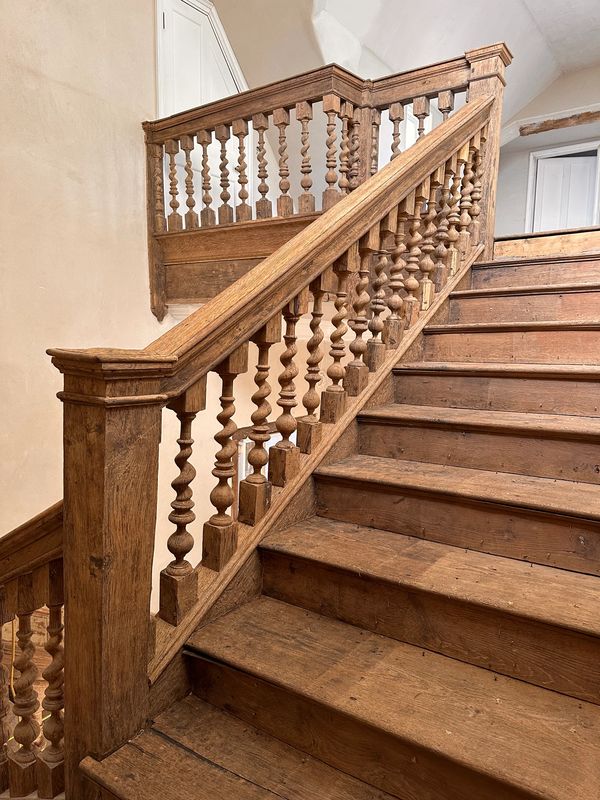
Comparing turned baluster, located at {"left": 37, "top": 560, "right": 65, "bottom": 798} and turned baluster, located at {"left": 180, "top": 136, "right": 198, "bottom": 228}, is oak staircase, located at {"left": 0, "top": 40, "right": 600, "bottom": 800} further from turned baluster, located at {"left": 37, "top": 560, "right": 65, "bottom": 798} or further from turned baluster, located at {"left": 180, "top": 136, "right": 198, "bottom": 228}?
turned baluster, located at {"left": 180, "top": 136, "right": 198, "bottom": 228}

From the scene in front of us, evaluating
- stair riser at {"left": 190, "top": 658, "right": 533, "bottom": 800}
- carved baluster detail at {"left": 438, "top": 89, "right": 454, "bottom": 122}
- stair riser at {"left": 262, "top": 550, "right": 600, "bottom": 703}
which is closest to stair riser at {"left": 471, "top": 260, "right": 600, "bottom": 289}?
carved baluster detail at {"left": 438, "top": 89, "right": 454, "bottom": 122}

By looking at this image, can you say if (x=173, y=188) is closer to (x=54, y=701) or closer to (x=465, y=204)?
(x=465, y=204)

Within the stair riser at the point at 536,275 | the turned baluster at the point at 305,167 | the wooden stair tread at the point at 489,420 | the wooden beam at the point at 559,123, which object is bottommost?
the wooden stair tread at the point at 489,420

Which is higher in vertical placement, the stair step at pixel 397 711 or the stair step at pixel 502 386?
the stair step at pixel 502 386

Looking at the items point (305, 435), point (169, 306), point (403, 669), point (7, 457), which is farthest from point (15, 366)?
point (403, 669)

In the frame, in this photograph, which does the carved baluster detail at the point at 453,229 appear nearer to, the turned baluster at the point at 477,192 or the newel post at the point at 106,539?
the turned baluster at the point at 477,192

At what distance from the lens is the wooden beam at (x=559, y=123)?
245 inches

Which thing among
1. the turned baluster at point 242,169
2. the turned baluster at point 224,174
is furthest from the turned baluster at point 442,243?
the turned baluster at point 224,174

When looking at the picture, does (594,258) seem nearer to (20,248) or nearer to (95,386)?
(95,386)

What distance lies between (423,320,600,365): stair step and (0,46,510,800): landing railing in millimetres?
306

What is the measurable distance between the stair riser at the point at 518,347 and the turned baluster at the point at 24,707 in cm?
166

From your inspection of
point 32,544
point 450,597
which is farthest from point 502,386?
point 32,544

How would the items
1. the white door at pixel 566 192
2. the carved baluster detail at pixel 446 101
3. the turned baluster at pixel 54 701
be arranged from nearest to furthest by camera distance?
the turned baluster at pixel 54 701 → the carved baluster detail at pixel 446 101 → the white door at pixel 566 192

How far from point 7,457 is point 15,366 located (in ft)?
1.66
